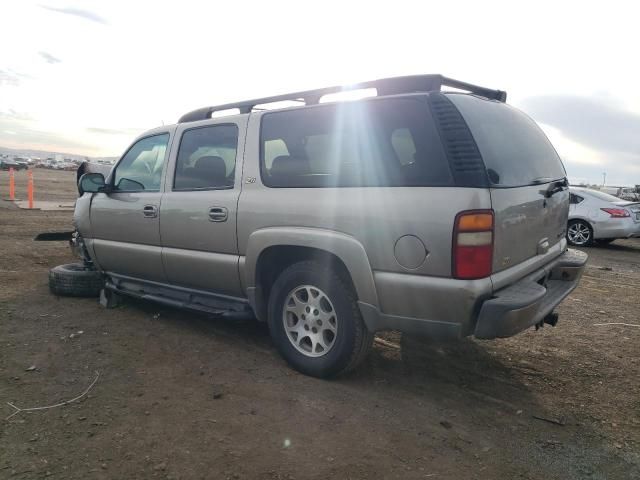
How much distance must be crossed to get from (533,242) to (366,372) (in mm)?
1516

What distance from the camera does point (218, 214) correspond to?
387 cm

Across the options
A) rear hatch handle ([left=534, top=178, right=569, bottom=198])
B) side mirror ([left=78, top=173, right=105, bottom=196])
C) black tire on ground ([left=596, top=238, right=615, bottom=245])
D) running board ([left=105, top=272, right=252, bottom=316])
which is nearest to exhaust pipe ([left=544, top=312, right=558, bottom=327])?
rear hatch handle ([left=534, top=178, right=569, bottom=198])

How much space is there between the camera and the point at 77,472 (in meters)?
2.38

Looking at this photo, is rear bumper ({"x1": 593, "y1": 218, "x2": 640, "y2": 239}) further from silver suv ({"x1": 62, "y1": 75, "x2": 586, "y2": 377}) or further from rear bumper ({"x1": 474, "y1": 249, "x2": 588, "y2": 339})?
rear bumper ({"x1": 474, "y1": 249, "x2": 588, "y2": 339})

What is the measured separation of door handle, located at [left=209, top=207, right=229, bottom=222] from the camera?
3832 mm

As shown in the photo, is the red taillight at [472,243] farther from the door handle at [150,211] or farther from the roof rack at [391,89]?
the door handle at [150,211]

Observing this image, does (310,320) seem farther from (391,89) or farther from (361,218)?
(391,89)

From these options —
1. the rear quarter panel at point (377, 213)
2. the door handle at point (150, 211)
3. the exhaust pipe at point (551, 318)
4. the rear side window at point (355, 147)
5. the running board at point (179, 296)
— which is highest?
the rear side window at point (355, 147)

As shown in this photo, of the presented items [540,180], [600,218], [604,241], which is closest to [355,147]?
[540,180]

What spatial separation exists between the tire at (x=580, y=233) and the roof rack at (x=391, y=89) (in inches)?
344

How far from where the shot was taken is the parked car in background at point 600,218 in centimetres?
1077

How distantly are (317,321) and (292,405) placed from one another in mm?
611

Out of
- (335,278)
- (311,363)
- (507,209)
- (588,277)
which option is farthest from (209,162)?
(588,277)

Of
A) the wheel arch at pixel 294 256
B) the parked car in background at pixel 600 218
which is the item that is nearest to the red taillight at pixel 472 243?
the wheel arch at pixel 294 256
